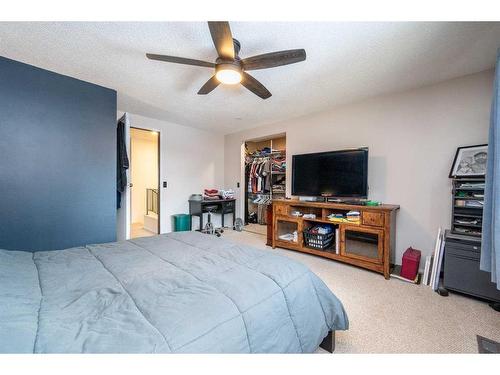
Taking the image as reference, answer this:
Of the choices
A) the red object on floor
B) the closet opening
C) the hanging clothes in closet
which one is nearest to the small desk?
the closet opening

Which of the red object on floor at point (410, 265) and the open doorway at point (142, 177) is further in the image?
the open doorway at point (142, 177)

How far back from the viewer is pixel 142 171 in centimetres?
550

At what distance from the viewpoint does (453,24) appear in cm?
151

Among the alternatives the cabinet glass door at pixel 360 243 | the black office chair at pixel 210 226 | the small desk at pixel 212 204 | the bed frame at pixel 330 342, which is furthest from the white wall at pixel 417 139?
the black office chair at pixel 210 226

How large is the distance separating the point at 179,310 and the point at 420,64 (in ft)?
9.39

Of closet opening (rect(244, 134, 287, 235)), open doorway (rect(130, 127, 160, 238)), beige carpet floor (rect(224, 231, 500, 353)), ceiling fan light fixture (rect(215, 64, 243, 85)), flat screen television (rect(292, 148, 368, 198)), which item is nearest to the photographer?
beige carpet floor (rect(224, 231, 500, 353))

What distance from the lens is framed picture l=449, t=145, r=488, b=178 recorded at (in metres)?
2.05

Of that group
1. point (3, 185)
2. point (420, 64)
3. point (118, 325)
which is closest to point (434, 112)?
→ point (420, 64)

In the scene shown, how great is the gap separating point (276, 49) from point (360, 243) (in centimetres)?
249

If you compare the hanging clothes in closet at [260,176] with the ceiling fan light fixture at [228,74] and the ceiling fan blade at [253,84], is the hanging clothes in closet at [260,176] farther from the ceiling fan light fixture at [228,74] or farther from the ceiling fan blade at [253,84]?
the ceiling fan light fixture at [228,74]

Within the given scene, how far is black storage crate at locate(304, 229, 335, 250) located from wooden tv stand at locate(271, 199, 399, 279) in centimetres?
6

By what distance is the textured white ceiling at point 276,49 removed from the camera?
5.18 feet

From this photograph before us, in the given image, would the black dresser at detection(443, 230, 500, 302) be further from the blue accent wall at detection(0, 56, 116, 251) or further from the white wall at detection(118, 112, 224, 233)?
the white wall at detection(118, 112, 224, 233)

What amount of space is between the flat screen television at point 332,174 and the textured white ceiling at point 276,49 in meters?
0.82
